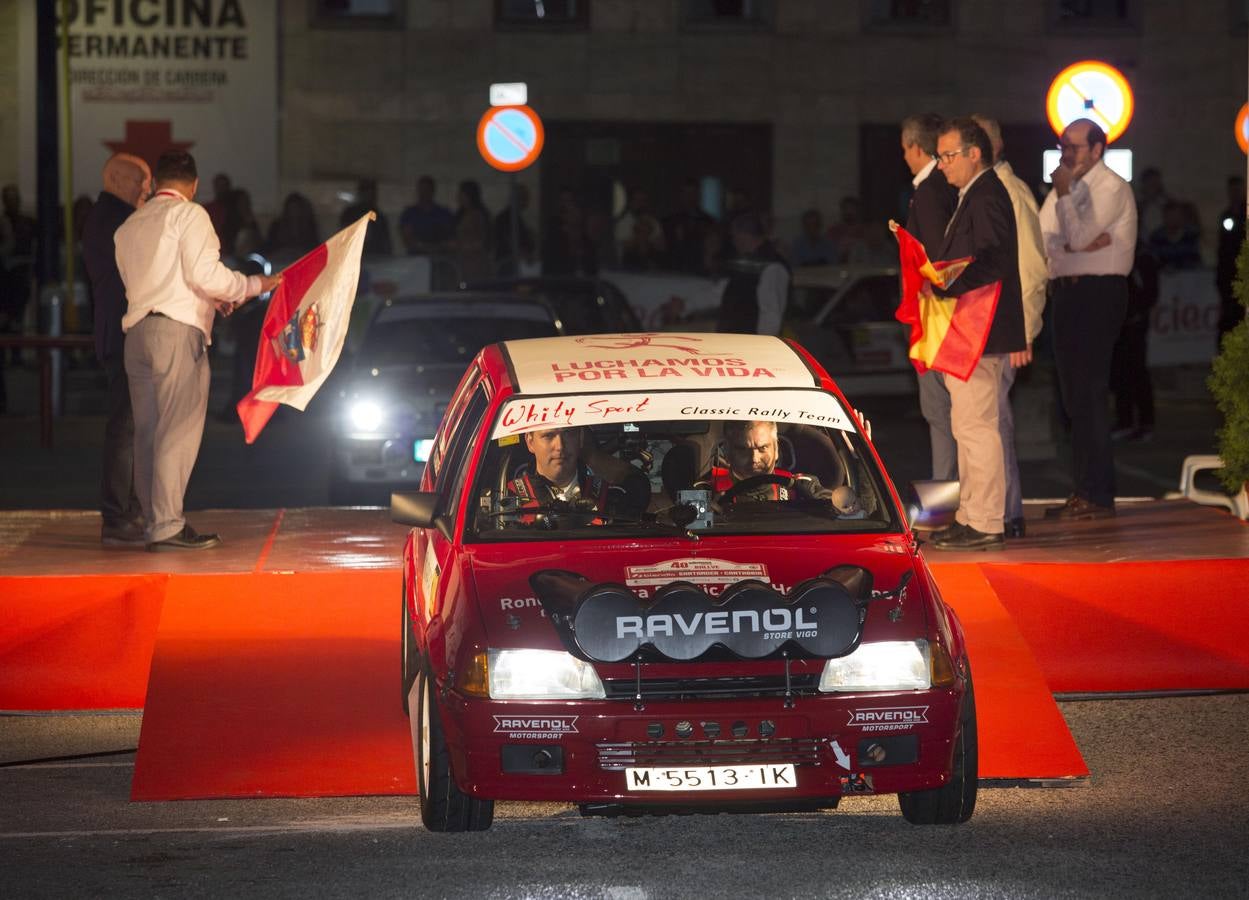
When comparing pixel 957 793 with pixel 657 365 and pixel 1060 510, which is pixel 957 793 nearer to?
pixel 657 365

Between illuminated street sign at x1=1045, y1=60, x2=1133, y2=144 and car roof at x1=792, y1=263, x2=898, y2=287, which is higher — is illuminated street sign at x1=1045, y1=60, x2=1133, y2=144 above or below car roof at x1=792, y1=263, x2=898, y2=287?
above

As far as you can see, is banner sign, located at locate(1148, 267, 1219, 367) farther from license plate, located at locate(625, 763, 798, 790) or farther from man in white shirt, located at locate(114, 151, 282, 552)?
license plate, located at locate(625, 763, 798, 790)

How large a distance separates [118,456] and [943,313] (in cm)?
399

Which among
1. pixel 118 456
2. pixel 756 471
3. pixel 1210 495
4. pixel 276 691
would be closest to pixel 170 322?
pixel 118 456

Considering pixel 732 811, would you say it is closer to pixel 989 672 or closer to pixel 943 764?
pixel 943 764

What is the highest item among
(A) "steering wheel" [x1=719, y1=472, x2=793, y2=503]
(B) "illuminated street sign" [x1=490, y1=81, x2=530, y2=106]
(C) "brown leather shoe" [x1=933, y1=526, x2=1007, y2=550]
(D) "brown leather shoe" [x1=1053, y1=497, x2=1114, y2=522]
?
(B) "illuminated street sign" [x1=490, y1=81, x2=530, y2=106]

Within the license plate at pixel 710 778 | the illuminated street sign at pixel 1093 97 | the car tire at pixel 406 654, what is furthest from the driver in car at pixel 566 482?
the illuminated street sign at pixel 1093 97

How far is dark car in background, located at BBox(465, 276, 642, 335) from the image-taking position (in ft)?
61.0

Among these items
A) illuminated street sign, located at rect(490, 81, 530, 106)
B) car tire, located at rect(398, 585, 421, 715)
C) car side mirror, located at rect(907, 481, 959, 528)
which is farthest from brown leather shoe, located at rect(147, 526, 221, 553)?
illuminated street sign, located at rect(490, 81, 530, 106)

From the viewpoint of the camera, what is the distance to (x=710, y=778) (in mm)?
7098

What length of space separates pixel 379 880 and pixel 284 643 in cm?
250

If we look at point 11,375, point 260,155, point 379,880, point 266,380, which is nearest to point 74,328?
point 11,375

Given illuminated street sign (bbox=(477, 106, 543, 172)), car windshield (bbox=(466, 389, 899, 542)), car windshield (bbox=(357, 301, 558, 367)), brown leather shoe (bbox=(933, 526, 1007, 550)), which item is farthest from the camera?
illuminated street sign (bbox=(477, 106, 543, 172))

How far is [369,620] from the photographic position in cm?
959
